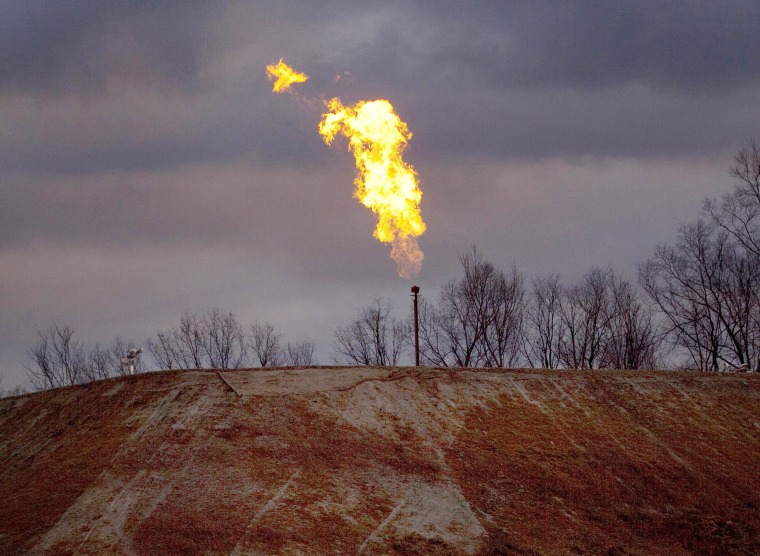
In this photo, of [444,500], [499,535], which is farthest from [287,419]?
[499,535]

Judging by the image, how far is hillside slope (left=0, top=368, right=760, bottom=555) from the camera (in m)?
21.2

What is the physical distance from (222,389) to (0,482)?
27.2 ft

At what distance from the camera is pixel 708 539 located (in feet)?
74.7

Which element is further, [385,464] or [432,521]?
[385,464]

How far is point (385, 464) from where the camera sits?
2534 cm

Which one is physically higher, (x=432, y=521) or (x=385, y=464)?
(x=385, y=464)

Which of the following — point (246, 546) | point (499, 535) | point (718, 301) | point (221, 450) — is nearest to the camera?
point (246, 546)

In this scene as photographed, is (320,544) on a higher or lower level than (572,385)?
lower

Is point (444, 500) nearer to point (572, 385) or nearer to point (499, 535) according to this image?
point (499, 535)

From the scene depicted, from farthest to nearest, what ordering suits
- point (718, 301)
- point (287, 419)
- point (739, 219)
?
1. point (718, 301)
2. point (739, 219)
3. point (287, 419)

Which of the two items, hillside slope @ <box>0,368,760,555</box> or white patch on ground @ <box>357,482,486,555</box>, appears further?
hillside slope @ <box>0,368,760,555</box>

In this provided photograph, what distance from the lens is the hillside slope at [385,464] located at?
21.2m

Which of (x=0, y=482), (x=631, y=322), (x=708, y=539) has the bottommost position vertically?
(x=708, y=539)

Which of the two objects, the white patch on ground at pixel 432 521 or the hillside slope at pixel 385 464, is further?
the hillside slope at pixel 385 464
